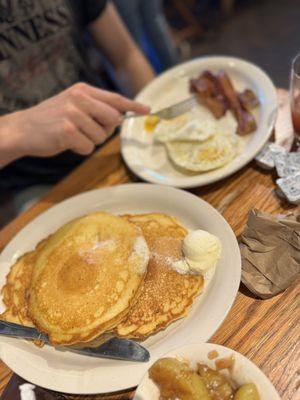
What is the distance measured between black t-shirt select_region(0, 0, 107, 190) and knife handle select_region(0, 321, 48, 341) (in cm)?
82

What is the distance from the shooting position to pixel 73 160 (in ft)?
5.85

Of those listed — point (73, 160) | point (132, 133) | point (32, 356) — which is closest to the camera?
point (32, 356)

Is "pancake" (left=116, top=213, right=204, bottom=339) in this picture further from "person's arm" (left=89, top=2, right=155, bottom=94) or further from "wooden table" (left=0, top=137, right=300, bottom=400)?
"person's arm" (left=89, top=2, right=155, bottom=94)

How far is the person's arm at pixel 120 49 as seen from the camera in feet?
6.10

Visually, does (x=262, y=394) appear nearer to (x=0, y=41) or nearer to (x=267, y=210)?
(x=267, y=210)

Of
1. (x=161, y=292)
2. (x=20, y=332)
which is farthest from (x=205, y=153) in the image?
(x=20, y=332)

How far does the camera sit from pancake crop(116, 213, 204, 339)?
100 centimetres

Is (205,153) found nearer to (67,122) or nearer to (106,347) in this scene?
(67,122)

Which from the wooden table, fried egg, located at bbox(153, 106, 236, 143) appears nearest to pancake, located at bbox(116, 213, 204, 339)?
the wooden table

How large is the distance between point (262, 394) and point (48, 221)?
844 mm

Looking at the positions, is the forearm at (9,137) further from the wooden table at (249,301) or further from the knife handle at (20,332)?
the knife handle at (20,332)

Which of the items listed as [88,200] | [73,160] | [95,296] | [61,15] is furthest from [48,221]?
[61,15]

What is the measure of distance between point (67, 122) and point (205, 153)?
0.44 m

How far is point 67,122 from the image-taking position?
1.28 m
